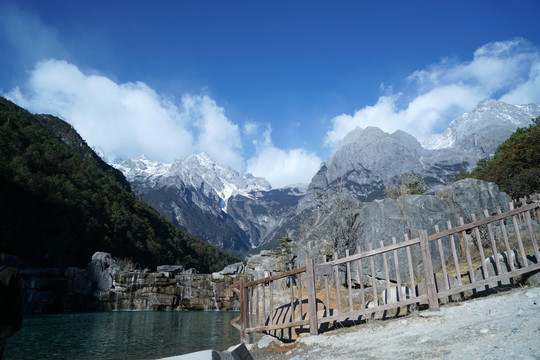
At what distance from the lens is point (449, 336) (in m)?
5.07

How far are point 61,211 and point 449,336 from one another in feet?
185

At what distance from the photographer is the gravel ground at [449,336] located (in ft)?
13.5

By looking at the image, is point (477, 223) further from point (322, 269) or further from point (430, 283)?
point (322, 269)

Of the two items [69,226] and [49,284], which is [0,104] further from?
[49,284]

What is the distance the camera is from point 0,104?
60.1 metres

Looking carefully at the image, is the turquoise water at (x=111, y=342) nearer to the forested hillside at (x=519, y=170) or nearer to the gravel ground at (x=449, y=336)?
the gravel ground at (x=449, y=336)

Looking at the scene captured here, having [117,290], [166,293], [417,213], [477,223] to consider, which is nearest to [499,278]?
[477,223]

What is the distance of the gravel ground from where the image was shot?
13.5 feet

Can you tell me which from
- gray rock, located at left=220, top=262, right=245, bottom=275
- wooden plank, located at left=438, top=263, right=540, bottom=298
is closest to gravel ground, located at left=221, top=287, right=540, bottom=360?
wooden plank, located at left=438, top=263, right=540, bottom=298

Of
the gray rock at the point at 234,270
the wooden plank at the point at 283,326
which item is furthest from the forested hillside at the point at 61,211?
the wooden plank at the point at 283,326

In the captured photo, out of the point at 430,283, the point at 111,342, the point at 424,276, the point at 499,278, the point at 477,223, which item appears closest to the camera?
the point at 499,278

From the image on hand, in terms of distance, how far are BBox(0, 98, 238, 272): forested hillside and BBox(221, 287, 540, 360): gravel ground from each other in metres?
36.3

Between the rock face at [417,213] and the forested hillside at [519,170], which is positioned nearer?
the rock face at [417,213]

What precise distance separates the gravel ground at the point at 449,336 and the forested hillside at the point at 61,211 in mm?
36311
